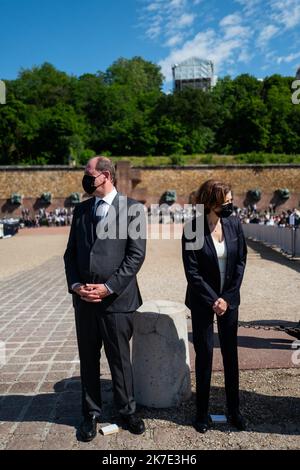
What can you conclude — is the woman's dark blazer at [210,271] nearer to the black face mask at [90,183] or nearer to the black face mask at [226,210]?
the black face mask at [226,210]

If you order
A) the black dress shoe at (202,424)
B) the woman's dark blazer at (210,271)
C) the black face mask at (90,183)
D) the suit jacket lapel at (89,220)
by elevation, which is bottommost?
the black dress shoe at (202,424)

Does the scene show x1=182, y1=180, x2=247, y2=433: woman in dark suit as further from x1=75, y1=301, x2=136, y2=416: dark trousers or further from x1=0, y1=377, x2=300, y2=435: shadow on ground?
x1=75, y1=301, x2=136, y2=416: dark trousers

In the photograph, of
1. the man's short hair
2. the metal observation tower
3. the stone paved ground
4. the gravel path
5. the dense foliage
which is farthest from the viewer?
the metal observation tower

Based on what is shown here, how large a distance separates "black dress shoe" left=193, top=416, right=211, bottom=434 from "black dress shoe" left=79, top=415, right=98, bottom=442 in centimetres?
83

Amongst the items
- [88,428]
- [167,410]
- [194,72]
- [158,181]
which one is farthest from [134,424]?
[194,72]

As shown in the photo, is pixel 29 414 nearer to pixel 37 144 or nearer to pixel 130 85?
pixel 37 144

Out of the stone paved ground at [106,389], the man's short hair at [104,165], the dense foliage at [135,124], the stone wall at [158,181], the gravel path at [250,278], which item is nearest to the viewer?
the stone paved ground at [106,389]

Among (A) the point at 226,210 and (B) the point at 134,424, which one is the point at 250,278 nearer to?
(A) the point at 226,210

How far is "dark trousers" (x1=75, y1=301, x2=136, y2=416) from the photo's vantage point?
365 centimetres

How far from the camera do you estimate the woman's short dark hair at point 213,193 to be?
3701 mm

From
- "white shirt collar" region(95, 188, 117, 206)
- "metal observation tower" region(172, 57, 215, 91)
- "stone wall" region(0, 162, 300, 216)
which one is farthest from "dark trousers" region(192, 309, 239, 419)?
"metal observation tower" region(172, 57, 215, 91)

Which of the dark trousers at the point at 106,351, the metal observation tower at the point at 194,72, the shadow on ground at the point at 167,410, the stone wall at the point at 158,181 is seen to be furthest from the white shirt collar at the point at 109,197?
the metal observation tower at the point at 194,72

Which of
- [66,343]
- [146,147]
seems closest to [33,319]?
[66,343]

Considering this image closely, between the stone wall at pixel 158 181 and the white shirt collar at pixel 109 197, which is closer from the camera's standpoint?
the white shirt collar at pixel 109 197
